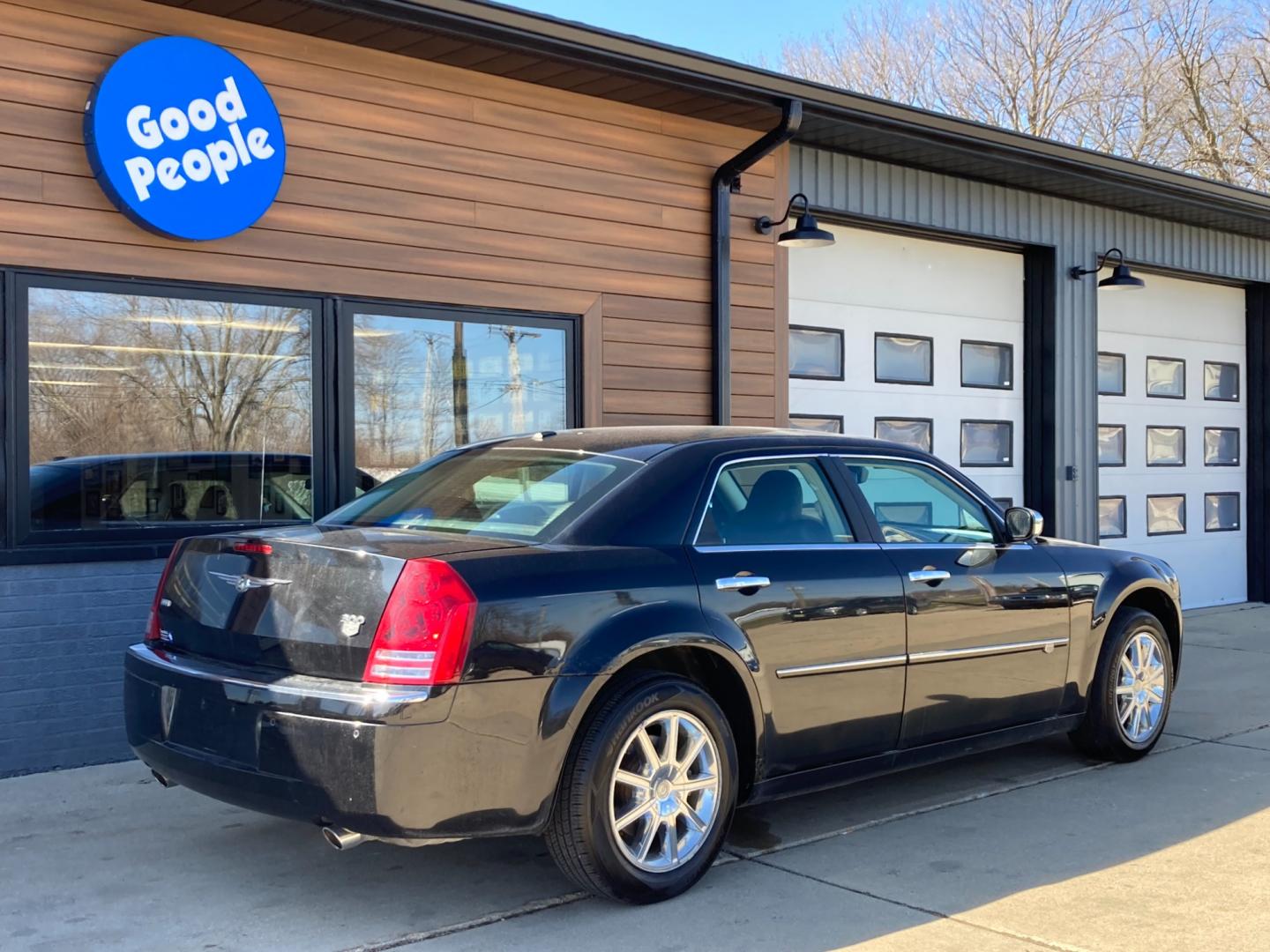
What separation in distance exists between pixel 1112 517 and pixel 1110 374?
1.30 m

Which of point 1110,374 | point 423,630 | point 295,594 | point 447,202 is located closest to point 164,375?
point 447,202

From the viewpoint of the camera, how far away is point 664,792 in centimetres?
424

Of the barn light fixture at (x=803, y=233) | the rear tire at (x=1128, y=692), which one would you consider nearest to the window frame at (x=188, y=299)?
the barn light fixture at (x=803, y=233)

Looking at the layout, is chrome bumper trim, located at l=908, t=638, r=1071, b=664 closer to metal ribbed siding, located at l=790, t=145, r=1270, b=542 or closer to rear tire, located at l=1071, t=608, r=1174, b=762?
rear tire, located at l=1071, t=608, r=1174, b=762

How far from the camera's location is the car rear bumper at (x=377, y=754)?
12.2 feet

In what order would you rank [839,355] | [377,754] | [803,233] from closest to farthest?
[377,754], [803,233], [839,355]

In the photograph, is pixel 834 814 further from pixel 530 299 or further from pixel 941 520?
pixel 530 299

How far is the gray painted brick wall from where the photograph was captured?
5.94m

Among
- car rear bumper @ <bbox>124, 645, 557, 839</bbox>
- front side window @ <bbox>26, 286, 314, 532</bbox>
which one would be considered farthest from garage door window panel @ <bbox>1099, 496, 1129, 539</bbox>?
car rear bumper @ <bbox>124, 645, 557, 839</bbox>

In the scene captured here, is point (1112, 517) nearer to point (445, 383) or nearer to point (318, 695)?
point (445, 383)

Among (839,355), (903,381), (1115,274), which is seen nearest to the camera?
(839,355)

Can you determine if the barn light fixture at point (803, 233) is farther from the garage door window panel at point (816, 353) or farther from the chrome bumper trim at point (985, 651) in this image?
the chrome bumper trim at point (985, 651)

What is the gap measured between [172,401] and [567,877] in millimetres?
3400

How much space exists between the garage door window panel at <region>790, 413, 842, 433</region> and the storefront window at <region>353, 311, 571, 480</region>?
92.1 inches
